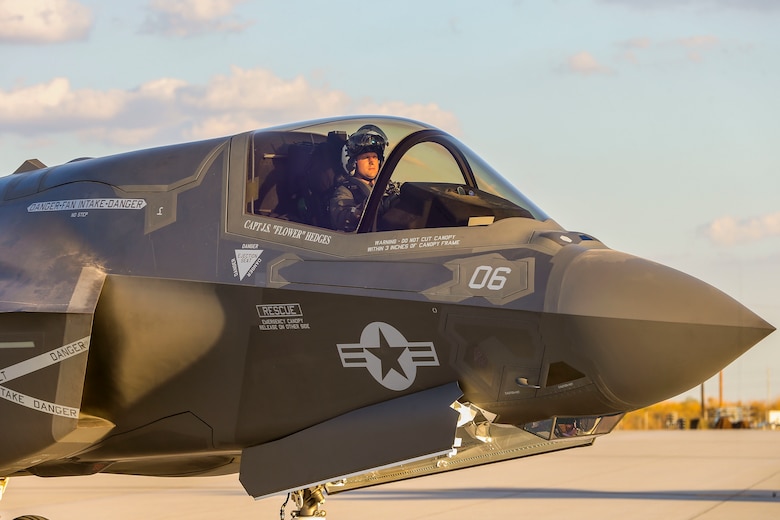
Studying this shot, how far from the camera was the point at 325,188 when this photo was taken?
8070 millimetres

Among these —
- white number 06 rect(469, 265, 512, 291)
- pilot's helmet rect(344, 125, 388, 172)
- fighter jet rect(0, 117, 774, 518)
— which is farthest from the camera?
pilot's helmet rect(344, 125, 388, 172)

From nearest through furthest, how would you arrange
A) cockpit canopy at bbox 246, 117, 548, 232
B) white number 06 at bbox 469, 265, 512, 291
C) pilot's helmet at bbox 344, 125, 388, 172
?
1. white number 06 at bbox 469, 265, 512, 291
2. cockpit canopy at bbox 246, 117, 548, 232
3. pilot's helmet at bbox 344, 125, 388, 172

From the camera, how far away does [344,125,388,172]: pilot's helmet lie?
8.09 m

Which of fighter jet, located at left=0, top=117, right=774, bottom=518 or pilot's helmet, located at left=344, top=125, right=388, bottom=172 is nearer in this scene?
fighter jet, located at left=0, top=117, right=774, bottom=518

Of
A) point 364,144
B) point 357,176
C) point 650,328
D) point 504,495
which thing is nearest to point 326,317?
point 357,176

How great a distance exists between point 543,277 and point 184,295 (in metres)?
2.41

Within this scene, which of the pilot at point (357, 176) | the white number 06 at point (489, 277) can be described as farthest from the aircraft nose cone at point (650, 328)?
the pilot at point (357, 176)

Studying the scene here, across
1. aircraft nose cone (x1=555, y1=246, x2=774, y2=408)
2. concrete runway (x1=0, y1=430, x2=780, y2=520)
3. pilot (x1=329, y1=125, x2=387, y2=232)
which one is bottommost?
concrete runway (x1=0, y1=430, x2=780, y2=520)

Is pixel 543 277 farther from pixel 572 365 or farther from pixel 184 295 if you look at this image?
pixel 184 295

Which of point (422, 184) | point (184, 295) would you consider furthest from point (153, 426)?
point (422, 184)

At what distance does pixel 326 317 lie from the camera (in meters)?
7.69

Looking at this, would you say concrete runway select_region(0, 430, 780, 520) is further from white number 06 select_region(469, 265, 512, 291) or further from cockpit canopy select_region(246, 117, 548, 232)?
white number 06 select_region(469, 265, 512, 291)

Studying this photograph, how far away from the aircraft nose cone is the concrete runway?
9881 mm

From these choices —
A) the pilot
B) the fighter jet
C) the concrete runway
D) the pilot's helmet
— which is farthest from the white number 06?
the concrete runway
